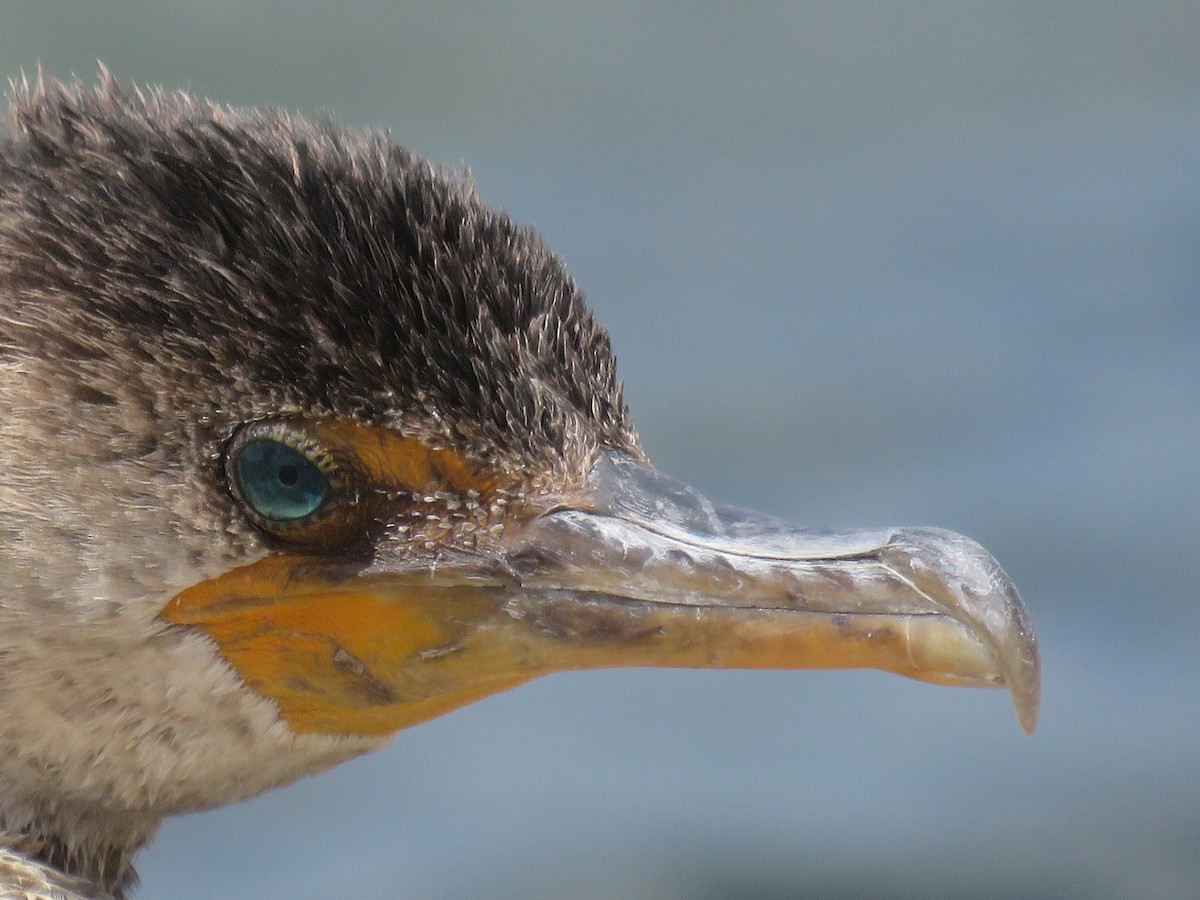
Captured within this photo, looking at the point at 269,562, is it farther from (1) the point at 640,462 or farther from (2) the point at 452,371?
(1) the point at 640,462

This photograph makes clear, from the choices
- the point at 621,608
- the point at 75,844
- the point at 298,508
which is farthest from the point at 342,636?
the point at 75,844

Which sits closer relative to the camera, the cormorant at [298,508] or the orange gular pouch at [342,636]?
the cormorant at [298,508]

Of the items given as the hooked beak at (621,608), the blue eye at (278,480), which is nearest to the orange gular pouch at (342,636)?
the hooked beak at (621,608)

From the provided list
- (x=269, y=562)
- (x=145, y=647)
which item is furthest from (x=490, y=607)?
(x=145, y=647)

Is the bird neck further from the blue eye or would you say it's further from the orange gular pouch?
the blue eye

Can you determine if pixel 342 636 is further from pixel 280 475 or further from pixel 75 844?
pixel 75 844

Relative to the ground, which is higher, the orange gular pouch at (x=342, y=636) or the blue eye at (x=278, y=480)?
the blue eye at (x=278, y=480)

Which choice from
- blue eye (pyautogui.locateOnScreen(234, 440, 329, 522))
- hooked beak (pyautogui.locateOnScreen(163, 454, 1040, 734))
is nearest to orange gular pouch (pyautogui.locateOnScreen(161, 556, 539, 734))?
hooked beak (pyautogui.locateOnScreen(163, 454, 1040, 734))

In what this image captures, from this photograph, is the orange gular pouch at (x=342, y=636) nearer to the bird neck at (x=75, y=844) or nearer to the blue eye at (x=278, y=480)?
the blue eye at (x=278, y=480)
